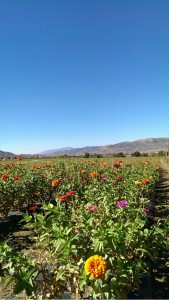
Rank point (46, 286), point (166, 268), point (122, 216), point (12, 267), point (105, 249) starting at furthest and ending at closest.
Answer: point (166, 268), point (122, 216), point (46, 286), point (105, 249), point (12, 267)

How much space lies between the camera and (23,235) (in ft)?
19.1

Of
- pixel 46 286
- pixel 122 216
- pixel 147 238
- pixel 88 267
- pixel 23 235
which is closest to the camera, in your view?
pixel 88 267

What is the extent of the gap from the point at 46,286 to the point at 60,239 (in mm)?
560

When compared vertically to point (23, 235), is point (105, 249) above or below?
above

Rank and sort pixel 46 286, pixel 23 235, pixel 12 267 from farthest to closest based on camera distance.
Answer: pixel 23 235 < pixel 46 286 < pixel 12 267

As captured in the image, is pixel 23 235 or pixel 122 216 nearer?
pixel 122 216

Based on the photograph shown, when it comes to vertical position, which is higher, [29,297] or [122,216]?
[122,216]

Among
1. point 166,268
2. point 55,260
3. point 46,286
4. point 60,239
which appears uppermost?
point 60,239

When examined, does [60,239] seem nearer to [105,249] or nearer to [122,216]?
[105,249]

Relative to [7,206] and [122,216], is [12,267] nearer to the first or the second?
[122,216]

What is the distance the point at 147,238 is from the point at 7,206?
504 centimetres

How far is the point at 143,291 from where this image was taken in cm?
324

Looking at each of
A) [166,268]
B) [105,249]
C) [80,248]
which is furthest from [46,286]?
[166,268]

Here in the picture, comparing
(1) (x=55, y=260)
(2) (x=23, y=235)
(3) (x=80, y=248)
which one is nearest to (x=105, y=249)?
(3) (x=80, y=248)
